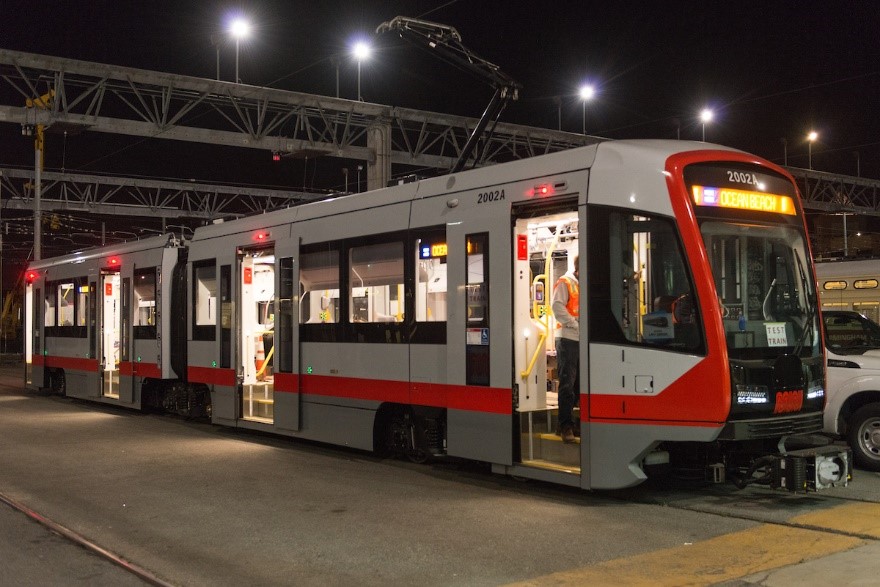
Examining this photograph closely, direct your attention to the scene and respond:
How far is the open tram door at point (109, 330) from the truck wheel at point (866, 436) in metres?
14.5

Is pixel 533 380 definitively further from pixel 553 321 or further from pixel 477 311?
pixel 553 321

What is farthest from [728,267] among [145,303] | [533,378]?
[145,303]

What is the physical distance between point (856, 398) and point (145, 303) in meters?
12.7

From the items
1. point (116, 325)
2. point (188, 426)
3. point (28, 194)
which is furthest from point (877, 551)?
point (28, 194)

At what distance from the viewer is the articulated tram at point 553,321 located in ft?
26.7

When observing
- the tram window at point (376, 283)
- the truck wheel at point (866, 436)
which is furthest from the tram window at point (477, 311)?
the truck wheel at point (866, 436)

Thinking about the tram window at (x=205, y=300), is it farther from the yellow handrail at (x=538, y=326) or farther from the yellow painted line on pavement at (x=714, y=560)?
the yellow painted line on pavement at (x=714, y=560)

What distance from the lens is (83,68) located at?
2164 cm

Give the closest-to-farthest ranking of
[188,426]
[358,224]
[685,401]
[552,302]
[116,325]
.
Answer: [685,401] < [552,302] < [358,224] < [188,426] < [116,325]

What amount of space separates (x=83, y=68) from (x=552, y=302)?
16.3 m

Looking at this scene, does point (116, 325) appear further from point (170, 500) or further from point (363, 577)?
point (363, 577)

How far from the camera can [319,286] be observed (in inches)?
490

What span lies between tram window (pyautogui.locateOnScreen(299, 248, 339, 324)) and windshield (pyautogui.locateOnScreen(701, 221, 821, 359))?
215 inches

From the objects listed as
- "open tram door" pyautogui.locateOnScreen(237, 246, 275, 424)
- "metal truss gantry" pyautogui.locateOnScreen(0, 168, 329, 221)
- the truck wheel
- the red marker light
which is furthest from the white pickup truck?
"metal truss gantry" pyautogui.locateOnScreen(0, 168, 329, 221)
